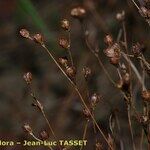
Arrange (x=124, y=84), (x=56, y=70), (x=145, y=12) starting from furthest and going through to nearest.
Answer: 1. (x=56, y=70)
2. (x=145, y=12)
3. (x=124, y=84)

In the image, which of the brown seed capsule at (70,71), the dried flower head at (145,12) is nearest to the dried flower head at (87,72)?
the brown seed capsule at (70,71)

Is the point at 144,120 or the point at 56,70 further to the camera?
the point at 56,70

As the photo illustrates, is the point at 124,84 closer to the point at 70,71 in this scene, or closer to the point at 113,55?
the point at 113,55

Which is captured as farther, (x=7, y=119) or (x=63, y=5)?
(x=63, y=5)

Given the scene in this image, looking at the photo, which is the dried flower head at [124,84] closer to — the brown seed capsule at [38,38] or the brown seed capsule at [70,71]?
the brown seed capsule at [70,71]

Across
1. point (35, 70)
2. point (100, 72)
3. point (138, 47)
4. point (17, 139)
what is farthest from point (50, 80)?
point (138, 47)

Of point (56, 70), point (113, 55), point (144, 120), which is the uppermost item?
point (56, 70)

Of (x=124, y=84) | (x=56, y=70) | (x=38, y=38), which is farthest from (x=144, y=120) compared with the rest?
(x=56, y=70)

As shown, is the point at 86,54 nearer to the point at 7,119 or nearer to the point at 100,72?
the point at 100,72

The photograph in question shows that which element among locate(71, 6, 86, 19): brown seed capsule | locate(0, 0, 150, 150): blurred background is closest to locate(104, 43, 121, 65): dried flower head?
locate(71, 6, 86, 19): brown seed capsule
